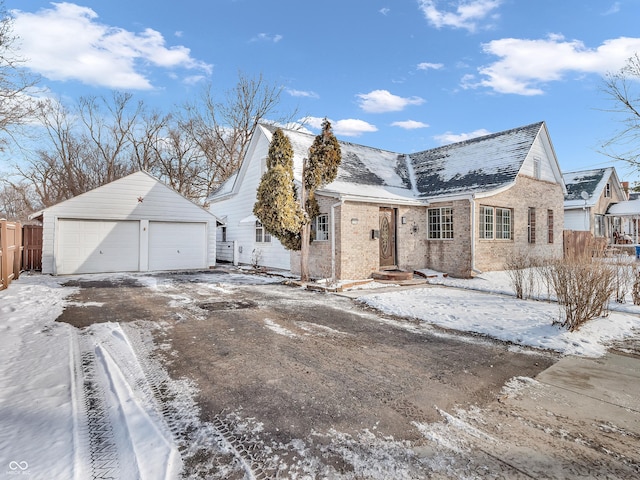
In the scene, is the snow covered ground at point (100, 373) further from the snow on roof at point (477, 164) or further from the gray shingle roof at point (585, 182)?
the gray shingle roof at point (585, 182)

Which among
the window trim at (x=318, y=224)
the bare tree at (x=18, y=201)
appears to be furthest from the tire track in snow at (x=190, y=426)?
the bare tree at (x=18, y=201)

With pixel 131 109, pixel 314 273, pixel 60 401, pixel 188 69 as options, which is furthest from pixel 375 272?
pixel 131 109

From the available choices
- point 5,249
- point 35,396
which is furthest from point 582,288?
point 5,249

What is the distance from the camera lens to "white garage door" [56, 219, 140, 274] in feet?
44.4

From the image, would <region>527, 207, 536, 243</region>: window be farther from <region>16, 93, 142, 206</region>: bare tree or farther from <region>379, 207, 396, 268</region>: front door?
<region>16, 93, 142, 206</region>: bare tree

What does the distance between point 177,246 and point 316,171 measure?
331 inches

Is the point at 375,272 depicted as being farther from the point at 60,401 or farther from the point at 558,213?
the point at 558,213

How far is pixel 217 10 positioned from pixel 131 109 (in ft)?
66.5

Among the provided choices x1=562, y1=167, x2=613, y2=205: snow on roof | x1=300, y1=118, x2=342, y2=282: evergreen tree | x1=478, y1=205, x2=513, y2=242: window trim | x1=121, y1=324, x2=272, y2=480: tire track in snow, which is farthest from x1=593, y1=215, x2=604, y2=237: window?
x1=121, y1=324, x2=272, y2=480: tire track in snow

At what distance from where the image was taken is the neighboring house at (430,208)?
38.8ft

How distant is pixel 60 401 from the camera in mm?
Result: 3121

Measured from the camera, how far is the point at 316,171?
11.0 meters

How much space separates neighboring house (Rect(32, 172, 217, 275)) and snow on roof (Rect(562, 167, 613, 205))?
2422cm

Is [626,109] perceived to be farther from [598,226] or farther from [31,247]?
[31,247]
